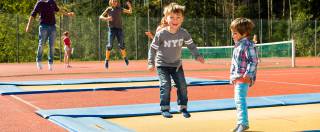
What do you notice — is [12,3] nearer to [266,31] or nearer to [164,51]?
[266,31]

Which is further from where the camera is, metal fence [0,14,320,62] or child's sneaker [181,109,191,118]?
metal fence [0,14,320,62]

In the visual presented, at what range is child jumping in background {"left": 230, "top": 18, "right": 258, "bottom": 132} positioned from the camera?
453 centimetres

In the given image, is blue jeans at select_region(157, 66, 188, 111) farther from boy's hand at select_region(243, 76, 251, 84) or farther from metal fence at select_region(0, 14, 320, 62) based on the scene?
metal fence at select_region(0, 14, 320, 62)

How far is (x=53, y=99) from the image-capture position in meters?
7.20

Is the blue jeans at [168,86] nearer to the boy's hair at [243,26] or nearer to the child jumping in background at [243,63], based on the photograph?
the child jumping in background at [243,63]

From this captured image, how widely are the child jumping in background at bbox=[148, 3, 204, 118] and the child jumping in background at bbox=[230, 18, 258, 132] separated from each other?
0.83 meters

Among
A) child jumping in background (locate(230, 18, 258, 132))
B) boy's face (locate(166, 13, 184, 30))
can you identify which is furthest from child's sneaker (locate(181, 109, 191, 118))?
boy's face (locate(166, 13, 184, 30))

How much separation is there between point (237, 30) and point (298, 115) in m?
1.40

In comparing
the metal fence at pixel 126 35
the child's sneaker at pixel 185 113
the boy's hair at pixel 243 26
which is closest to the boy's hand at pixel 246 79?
the boy's hair at pixel 243 26

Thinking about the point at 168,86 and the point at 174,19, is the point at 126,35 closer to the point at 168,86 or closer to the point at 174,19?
the point at 168,86

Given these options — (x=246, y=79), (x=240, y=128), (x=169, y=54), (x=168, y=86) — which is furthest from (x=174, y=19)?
(x=240, y=128)

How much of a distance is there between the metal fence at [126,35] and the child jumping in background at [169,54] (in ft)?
69.0

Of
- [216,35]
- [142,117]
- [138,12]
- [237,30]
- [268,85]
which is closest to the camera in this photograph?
[237,30]

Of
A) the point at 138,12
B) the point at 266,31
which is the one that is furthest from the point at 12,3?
the point at 266,31
